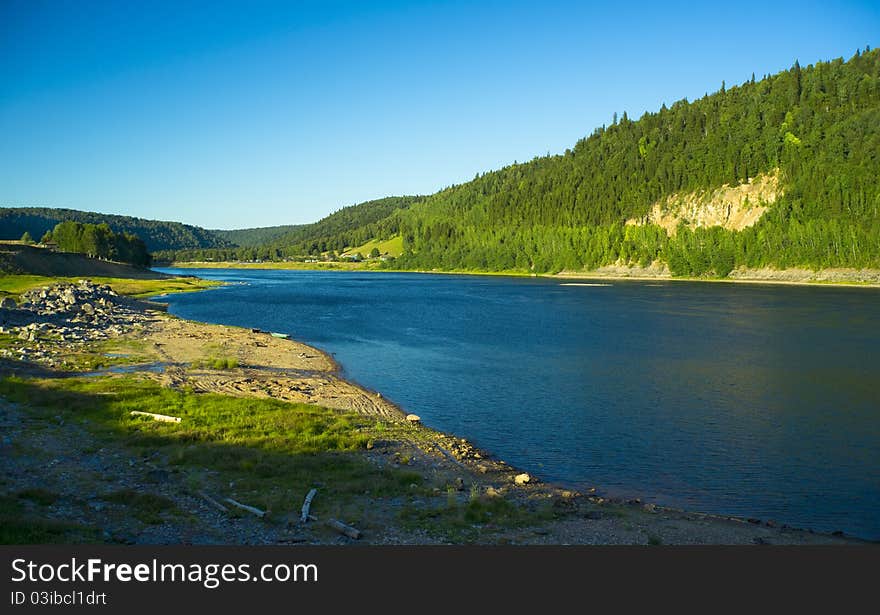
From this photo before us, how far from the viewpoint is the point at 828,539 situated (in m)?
16.9

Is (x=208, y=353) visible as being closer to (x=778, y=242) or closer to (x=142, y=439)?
(x=142, y=439)

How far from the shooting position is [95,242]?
6156 inches

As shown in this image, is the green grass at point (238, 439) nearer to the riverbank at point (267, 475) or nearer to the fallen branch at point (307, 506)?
the riverbank at point (267, 475)

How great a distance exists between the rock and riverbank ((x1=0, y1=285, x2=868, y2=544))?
5 cm

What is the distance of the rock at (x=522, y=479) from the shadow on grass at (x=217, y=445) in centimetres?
380

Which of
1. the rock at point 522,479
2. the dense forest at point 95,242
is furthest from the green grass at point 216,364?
the dense forest at point 95,242

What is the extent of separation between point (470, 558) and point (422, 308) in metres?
85.0

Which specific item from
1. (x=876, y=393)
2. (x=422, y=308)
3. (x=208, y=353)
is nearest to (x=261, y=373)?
(x=208, y=353)

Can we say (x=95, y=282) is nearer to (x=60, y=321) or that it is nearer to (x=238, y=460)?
(x=60, y=321)

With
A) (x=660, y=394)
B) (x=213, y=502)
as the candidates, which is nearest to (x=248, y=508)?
(x=213, y=502)

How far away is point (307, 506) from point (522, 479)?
26.1 feet

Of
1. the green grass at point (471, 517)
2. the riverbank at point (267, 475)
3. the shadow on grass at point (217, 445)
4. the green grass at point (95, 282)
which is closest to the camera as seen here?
the riverbank at point (267, 475)

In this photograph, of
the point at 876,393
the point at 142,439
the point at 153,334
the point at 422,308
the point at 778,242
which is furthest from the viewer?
the point at 778,242

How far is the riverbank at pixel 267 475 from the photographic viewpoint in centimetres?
1509
